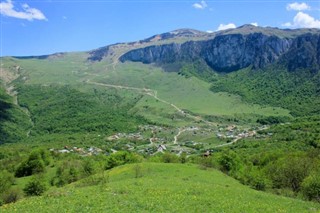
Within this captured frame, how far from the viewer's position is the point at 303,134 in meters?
194

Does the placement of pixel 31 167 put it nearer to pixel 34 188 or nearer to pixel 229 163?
pixel 34 188

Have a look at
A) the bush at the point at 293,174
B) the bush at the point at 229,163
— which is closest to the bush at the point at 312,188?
the bush at the point at 293,174

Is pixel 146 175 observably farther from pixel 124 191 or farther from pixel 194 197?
pixel 194 197

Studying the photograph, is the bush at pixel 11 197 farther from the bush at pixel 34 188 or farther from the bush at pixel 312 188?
the bush at pixel 312 188

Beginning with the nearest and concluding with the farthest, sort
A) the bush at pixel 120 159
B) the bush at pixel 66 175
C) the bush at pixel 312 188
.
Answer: the bush at pixel 312 188, the bush at pixel 66 175, the bush at pixel 120 159

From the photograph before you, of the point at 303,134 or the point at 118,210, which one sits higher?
the point at 118,210

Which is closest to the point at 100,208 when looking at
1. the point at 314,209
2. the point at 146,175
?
the point at 314,209

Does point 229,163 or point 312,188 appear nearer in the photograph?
point 312,188

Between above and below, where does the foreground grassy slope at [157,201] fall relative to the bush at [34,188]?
above

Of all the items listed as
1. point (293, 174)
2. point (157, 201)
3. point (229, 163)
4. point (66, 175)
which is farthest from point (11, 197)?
point (293, 174)

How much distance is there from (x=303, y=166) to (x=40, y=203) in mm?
47864

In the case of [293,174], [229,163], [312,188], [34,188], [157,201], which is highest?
[157,201]

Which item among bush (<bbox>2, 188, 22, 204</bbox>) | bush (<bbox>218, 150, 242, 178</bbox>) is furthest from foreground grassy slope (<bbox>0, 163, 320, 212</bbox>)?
bush (<bbox>218, 150, 242, 178</bbox>)

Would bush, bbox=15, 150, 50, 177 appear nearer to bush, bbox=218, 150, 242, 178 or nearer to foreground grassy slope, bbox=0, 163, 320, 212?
bush, bbox=218, 150, 242, 178
